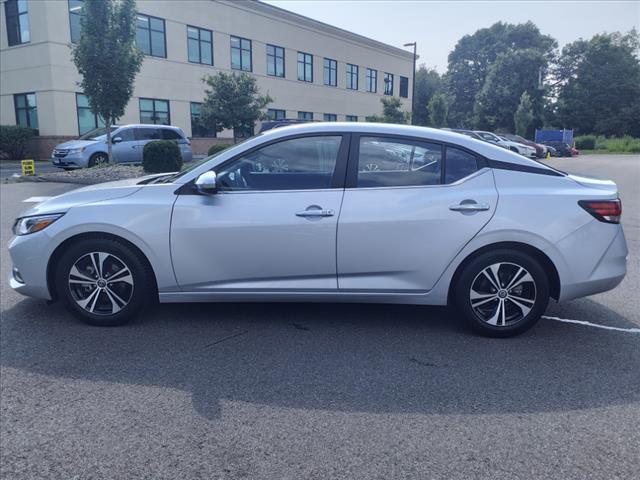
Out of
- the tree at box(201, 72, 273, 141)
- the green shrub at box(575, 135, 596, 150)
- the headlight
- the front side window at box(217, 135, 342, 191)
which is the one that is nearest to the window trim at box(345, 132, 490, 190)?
the front side window at box(217, 135, 342, 191)

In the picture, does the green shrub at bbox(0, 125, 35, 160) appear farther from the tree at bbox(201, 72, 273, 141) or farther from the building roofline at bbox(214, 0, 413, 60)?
the building roofline at bbox(214, 0, 413, 60)

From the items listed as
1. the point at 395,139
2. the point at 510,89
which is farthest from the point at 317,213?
the point at 510,89

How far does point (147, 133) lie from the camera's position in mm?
20094

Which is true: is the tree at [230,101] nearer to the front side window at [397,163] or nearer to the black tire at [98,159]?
the black tire at [98,159]

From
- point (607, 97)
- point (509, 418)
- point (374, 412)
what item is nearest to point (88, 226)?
point (374, 412)

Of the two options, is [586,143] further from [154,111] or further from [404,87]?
[154,111]

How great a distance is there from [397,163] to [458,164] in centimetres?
48

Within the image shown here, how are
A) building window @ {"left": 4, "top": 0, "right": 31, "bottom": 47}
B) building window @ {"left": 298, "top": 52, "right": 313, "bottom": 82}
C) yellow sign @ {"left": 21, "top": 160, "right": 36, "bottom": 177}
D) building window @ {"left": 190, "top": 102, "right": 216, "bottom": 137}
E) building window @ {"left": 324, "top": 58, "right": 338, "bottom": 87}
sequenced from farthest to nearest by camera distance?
building window @ {"left": 324, "top": 58, "right": 338, "bottom": 87}
building window @ {"left": 298, "top": 52, "right": 313, "bottom": 82}
building window @ {"left": 190, "top": 102, "right": 216, "bottom": 137}
building window @ {"left": 4, "top": 0, "right": 31, "bottom": 47}
yellow sign @ {"left": 21, "top": 160, "right": 36, "bottom": 177}

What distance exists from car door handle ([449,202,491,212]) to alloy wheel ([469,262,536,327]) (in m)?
0.45

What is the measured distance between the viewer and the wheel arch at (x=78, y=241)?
4281 mm

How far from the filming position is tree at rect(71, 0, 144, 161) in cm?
1694

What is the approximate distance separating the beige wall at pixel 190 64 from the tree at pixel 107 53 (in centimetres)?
889

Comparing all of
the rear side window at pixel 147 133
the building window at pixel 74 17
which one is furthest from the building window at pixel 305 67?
the rear side window at pixel 147 133

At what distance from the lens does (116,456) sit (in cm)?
267
